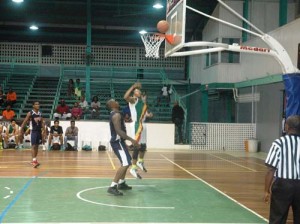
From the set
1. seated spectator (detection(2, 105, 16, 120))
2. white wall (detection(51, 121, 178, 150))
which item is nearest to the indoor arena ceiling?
white wall (detection(51, 121, 178, 150))

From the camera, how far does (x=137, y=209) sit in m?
7.70

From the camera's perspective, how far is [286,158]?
16.9ft

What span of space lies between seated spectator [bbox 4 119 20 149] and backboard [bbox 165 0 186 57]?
10142 millimetres

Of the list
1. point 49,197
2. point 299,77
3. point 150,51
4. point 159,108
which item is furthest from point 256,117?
point 49,197

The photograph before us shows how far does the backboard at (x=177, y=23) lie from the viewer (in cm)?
1084

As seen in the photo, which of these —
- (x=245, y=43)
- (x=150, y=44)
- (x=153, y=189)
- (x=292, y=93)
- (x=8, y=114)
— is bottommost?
(x=153, y=189)

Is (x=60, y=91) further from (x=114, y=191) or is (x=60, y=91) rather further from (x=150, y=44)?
(x=114, y=191)

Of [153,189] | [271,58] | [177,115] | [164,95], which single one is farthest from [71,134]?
[153,189]

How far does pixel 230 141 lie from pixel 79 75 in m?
11.6

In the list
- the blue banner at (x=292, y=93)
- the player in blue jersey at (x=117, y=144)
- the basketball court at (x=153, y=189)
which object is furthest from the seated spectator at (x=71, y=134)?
the blue banner at (x=292, y=93)

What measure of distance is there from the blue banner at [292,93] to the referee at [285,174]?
2993 mm

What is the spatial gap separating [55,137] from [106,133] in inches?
101

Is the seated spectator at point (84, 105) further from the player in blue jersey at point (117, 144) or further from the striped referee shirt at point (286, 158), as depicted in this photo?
the striped referee shirt at point (286, 158)

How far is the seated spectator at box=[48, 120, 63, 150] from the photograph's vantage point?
63.8ft
